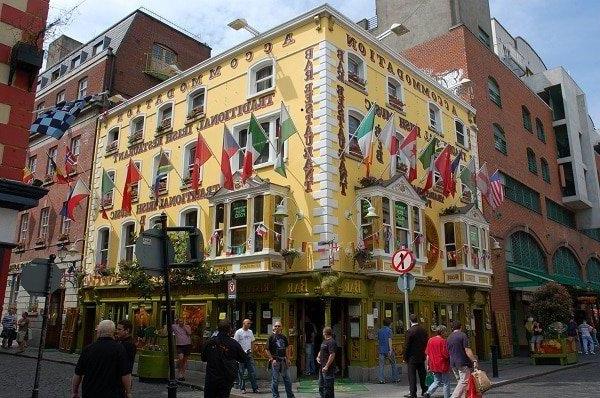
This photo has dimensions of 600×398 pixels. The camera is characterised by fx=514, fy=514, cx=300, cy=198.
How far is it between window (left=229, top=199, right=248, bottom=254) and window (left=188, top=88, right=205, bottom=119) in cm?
552

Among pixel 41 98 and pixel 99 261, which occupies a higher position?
pixel 41 98

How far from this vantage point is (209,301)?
61.3 feet

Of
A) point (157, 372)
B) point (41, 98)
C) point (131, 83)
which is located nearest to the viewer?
point (157, 372)

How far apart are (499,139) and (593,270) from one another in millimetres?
17542

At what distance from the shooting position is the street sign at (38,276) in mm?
9805

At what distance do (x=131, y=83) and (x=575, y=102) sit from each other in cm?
3091

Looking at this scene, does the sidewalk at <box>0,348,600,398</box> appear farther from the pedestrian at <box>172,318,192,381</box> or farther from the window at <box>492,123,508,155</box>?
the window at <box>492,123,508,155</box>

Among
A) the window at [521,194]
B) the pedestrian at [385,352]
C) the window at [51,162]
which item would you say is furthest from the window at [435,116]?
the window at [51,162]

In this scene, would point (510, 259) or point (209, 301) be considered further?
point (510, 259)

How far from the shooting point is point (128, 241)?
23.4m

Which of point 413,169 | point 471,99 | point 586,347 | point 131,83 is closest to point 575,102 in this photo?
point 471,99

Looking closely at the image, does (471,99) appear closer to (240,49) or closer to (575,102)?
(240,49)

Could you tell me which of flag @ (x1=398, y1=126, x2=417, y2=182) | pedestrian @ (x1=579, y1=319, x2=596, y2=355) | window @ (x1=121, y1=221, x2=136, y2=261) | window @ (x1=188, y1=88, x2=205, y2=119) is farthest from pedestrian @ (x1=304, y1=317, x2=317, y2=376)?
pedestrian @ (x1=579, y1=319, x2=596, y2=355)

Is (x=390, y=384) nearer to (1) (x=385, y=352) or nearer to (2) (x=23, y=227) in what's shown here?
(1) (x=385, y=352)
